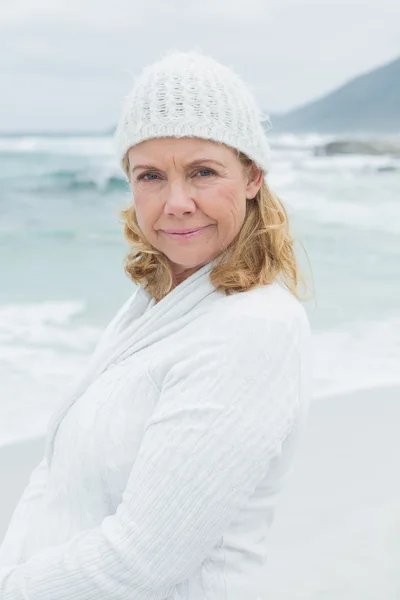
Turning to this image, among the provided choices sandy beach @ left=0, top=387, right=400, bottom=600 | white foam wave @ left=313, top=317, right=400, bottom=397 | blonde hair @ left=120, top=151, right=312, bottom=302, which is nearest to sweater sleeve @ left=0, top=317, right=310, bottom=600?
blonde hair @ left=120, top=151, right=312, bottom=302

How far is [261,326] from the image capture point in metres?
1.01

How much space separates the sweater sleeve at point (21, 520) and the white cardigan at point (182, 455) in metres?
0.08

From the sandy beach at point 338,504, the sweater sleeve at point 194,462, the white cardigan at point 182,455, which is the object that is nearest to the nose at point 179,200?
the white cardigan at point 182,455

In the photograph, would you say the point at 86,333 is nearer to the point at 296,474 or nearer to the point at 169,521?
the point at 296,474

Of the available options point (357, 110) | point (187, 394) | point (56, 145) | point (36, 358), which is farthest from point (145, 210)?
point (357, 110)

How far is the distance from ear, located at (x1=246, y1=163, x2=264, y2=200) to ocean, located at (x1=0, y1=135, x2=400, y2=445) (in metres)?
0.17

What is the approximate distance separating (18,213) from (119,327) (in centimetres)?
1409

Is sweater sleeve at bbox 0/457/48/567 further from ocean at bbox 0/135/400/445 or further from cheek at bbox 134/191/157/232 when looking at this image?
cheek at bbox 134/191/157/232

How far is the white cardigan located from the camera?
979 millimetres

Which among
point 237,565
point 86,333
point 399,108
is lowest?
point 399,108

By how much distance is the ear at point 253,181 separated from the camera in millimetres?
1198

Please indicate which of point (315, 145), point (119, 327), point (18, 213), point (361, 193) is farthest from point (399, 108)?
point (119, 327)

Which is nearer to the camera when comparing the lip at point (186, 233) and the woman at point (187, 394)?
the woman at point (187, 394)

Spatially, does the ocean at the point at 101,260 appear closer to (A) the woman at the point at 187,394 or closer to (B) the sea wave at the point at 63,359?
(B) the sea wave at the point at 63,359
